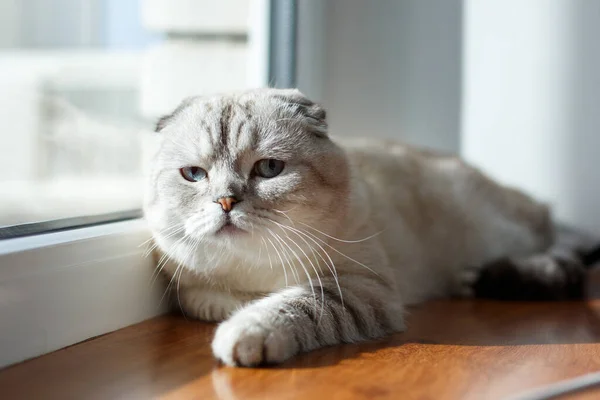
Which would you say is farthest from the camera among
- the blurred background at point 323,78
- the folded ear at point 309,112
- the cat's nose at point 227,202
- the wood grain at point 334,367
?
the blurred background at point 323,78

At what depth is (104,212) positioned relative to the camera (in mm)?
1862

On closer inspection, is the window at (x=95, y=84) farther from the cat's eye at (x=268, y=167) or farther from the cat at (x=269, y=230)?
the cat's eye at (x=268, y=167)

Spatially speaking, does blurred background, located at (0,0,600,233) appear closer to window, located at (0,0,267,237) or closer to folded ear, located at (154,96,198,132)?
window, located at (0,0,267,237)

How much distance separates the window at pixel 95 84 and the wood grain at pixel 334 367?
34 centimetres

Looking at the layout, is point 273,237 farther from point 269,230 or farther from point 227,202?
point 227,202

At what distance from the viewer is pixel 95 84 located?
2227mm

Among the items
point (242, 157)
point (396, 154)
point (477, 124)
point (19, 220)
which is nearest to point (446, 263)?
point (396, 154)

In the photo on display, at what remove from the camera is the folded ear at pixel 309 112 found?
1.71 meters

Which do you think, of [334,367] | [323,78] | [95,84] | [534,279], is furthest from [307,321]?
[323,78]

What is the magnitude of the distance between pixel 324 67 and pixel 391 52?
0.30 metres

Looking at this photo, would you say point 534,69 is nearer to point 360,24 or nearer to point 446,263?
point 360,24

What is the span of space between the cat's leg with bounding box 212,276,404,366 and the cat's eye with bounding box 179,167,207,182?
1.08 feet

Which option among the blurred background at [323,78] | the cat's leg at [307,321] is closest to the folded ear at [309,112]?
the cat's leg at [307,321]

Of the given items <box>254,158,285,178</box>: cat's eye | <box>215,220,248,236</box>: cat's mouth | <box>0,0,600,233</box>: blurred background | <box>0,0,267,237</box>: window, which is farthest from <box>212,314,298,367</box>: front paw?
<box>0,0,600,233</box>: blurred background
